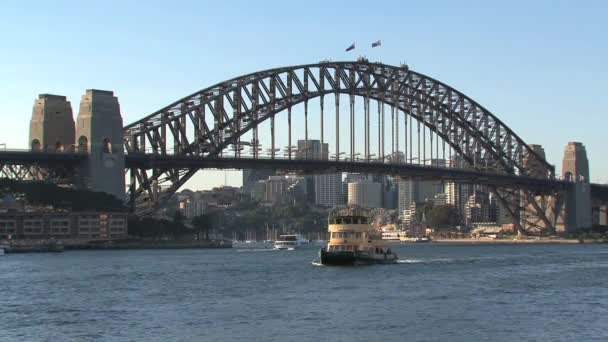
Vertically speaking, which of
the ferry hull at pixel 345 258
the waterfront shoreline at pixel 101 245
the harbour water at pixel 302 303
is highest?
the waterfront shoreline at pixel 101 245

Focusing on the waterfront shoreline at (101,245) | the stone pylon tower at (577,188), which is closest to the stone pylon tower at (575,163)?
the stone pylon tower at (577,188)

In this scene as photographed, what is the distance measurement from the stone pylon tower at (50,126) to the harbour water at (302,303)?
4044cm

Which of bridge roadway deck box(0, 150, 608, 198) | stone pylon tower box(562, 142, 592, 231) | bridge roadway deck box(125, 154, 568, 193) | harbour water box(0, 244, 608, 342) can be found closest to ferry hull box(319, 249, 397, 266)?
harbour water box(0, 244, 608, 342)

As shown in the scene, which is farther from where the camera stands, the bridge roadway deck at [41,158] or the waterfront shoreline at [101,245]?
the bridge roadway deck at [41,158]

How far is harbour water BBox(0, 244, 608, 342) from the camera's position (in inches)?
1555

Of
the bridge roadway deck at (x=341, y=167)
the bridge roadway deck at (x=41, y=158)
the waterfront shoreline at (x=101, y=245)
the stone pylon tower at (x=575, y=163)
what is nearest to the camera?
the waterfront shoreline at (x=101, y=245)

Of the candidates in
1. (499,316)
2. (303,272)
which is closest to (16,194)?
(303,272)

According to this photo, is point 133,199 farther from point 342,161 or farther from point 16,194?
point 342,161

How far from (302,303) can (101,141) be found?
6465cm

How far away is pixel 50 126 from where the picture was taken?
11619cm

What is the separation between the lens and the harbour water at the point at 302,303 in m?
39.5

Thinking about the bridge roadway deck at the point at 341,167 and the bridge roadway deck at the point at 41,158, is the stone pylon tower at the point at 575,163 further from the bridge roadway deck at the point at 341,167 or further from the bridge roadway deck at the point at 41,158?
the bridge roadway deck at the point at 41,158

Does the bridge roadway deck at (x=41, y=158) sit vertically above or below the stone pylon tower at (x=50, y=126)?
below

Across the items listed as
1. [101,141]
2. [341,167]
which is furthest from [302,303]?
[341,167]
